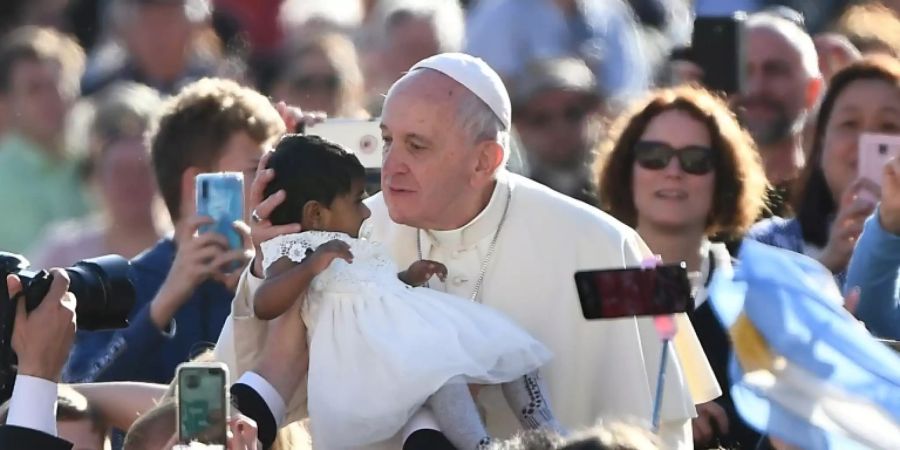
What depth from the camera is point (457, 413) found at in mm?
5891

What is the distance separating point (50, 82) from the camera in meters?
10.5

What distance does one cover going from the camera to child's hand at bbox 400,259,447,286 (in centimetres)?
623

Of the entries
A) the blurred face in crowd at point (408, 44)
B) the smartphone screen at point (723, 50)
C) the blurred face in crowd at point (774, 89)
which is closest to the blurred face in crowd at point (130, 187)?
the blurred face in crowd at point (408, 44)

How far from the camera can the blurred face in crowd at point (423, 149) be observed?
6.25 metres

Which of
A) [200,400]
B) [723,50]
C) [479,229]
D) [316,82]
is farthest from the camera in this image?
[316,82]

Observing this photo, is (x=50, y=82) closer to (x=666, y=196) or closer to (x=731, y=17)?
(x=731, y=17)

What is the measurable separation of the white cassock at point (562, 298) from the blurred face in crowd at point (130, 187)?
251 cm

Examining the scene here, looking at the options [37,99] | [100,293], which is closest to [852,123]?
[100,293]

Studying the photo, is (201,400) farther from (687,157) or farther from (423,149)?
(687,157)

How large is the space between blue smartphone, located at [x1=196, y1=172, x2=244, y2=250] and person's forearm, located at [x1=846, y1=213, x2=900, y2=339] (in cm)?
177

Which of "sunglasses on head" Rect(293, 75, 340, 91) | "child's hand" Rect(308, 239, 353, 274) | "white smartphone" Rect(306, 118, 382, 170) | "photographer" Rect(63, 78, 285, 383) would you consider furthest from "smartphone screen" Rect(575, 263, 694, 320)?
"sunglasses on head" Rect(293, 75, 340, 91)

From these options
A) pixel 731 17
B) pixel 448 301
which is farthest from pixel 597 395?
pixel 731 17

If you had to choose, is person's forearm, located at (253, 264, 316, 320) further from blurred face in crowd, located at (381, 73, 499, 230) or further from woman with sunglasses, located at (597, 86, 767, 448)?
woman with sunglasses, located at (597, 86, 767, 448)

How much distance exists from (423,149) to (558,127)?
9.71 ft
